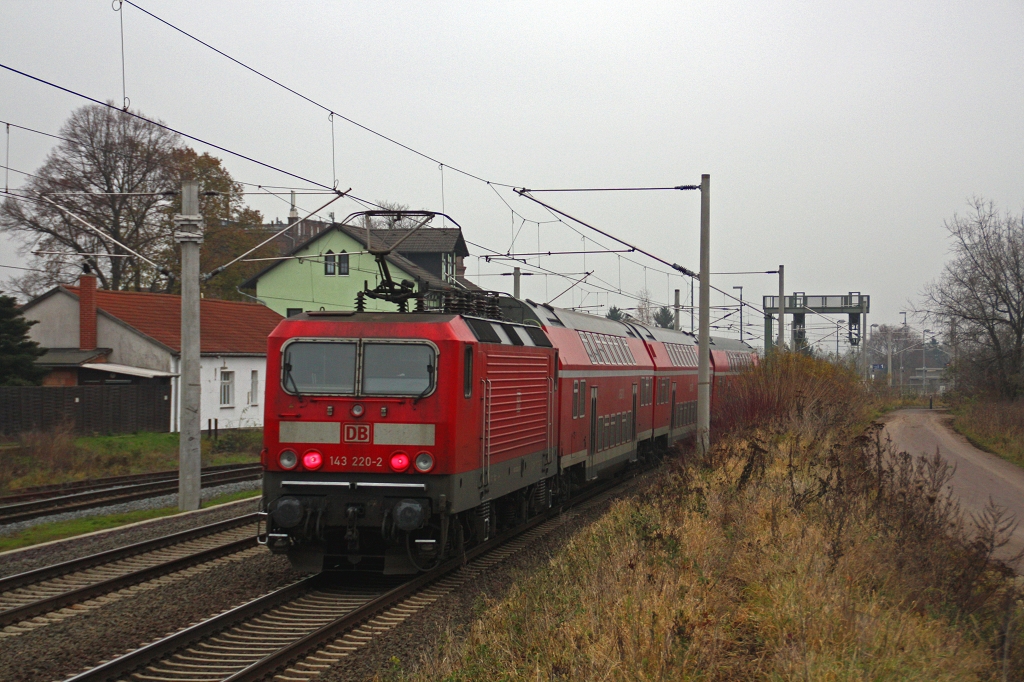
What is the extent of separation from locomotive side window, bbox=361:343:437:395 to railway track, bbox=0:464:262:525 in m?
8.15

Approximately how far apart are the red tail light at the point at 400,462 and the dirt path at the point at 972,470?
7.34 meters

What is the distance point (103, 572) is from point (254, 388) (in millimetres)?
26086

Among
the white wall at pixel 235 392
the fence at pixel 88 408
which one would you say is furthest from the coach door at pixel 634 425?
the white wall at pixel 235 392

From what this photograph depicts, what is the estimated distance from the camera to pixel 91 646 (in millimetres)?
7871

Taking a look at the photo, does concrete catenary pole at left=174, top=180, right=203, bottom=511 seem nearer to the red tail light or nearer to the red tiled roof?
the red tail light

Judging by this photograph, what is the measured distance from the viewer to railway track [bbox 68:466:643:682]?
24.0 feet

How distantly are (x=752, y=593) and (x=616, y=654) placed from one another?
7.30ft

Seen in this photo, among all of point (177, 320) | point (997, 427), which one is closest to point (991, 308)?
Result: point (997, 427)

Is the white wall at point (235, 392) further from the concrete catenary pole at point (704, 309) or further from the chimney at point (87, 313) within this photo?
the concrete catenary pole at point (704, 309)

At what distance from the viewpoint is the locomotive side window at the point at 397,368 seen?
32.9ft

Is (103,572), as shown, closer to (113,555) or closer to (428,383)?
(113,555)

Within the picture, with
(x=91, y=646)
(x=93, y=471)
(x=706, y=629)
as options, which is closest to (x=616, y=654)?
(x=706, y=629)

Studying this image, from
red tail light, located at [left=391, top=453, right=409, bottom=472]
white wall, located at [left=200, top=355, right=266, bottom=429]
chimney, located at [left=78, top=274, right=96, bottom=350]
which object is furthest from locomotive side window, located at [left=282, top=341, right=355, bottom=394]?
chimney, located at [left=78, top=274, right=96, bottom=350]

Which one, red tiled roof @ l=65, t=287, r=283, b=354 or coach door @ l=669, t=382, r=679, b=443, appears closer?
coach door @ l=669, t=382, r=679, b=443
